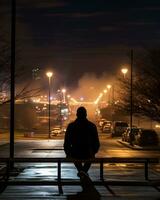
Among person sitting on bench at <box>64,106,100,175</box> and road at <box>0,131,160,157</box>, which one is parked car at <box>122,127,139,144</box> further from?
person sitting on bench at <box>64,106,100,175</box>

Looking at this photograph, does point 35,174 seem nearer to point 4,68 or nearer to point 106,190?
point 106,190

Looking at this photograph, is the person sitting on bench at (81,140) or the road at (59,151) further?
the road at (59,151)

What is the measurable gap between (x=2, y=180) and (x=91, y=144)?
181 inches

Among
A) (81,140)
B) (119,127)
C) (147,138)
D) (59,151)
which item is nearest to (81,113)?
(81,140)

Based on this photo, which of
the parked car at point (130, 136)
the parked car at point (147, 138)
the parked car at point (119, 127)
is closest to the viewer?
the parked car at point (147, 138)

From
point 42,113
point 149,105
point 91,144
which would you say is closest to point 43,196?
point 91,144

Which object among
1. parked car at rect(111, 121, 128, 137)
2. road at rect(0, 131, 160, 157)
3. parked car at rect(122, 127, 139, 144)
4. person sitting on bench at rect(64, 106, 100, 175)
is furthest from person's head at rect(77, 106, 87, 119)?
parked car at rect(111, 121, 128, 137)

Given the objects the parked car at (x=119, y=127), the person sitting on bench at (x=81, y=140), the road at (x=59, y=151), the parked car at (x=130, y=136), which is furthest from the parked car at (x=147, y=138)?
the person sitting on bench at (x=81, y=140)

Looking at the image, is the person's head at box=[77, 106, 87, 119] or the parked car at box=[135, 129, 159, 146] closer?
the person's head at box=[77, 106, 87, 119]

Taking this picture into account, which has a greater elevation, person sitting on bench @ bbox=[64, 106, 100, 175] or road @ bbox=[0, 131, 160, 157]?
person sitting on bench @ bbox=[64, 106, 100, 175]

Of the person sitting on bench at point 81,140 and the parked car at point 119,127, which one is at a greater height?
the person sitting on bench at point 81,140

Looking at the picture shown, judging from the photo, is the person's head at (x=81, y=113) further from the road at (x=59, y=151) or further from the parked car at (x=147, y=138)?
the parked car at (x=147, y=138)

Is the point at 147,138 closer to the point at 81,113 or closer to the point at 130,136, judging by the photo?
the point at 130,136

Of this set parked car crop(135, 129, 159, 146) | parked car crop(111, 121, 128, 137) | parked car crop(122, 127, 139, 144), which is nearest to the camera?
parked car crop(135, 129, 159, 146)
